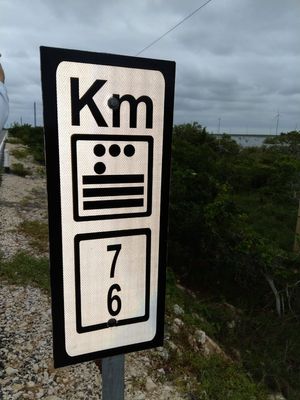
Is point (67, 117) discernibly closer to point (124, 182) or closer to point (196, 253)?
point (124, 182)

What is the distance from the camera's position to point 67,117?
74 cm

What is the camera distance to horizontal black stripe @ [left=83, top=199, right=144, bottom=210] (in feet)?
2.60

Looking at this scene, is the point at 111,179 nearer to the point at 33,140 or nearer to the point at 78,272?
the point at 78,272

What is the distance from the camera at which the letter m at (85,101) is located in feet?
2.43

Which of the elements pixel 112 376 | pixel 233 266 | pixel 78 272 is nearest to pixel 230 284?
pixel 233 266

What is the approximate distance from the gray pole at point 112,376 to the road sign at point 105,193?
3cm

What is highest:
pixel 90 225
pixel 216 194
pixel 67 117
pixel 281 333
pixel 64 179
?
pixel 67 117

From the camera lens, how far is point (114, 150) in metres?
0.79

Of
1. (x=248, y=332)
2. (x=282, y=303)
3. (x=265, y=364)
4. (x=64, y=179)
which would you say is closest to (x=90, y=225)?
(x=64, y=179)

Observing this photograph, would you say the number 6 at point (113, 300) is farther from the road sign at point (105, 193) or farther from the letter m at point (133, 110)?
the letter m at point (133, 110)

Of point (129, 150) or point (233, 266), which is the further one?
point (233, 266)

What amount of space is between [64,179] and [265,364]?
355 centimetres

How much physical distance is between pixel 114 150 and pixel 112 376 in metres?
0.57

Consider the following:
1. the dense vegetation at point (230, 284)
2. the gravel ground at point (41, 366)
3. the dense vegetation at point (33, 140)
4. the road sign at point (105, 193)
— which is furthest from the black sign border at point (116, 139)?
the dense vegetation at point (33, 140)
